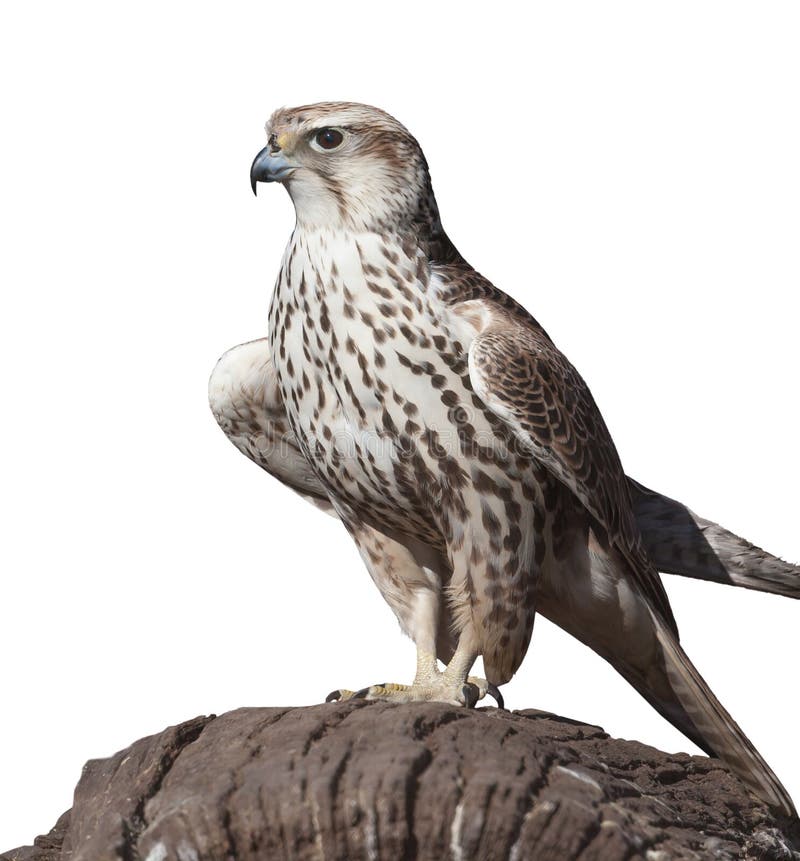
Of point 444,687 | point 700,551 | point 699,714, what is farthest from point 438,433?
point 699,714

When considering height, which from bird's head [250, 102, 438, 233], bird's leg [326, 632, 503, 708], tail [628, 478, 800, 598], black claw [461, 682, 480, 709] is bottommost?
black claw [461, 682, 480, 709]

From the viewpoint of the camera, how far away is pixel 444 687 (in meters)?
5.38

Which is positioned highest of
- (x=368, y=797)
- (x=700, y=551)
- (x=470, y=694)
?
(x=700, y=551)

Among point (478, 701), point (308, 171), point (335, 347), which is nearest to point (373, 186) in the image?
point (308, 171)

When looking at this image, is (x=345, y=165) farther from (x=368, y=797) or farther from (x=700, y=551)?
(x=368, y=797)

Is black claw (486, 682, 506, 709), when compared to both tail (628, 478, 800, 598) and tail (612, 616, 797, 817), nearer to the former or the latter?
tail (612, 616, 797, 817)

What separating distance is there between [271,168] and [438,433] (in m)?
1.14

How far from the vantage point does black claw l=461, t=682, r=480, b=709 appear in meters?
5.32

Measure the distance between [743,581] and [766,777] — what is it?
2.64 feet

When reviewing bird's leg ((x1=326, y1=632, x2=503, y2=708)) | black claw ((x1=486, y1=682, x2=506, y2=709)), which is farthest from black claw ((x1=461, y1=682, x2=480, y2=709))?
black claw ((x1=486, y1=682, x2=506, y2=709))

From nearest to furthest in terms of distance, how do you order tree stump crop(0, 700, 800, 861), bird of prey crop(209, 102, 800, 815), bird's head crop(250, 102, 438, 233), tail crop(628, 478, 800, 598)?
tree stump crop(0, 700, 800, 861) → bird of prey crop(209, 102, 800, 815) → bird's head crop(250, 102, 438, 233) → tail crop(628, 478, 800, 598)

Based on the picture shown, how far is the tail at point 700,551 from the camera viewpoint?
19.1ft

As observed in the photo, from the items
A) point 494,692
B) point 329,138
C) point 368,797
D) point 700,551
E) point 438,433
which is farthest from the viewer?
point 700,551

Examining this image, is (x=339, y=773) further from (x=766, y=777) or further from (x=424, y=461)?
(x=766, y=777)
